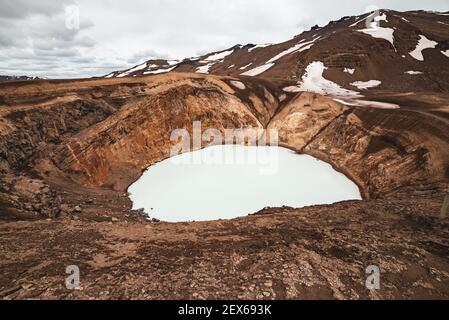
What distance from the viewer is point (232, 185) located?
2267 centimetres

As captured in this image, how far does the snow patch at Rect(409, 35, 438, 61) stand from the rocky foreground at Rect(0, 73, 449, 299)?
38.0 metres

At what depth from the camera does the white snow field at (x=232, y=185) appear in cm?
1986

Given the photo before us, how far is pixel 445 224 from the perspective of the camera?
10750 millimetres

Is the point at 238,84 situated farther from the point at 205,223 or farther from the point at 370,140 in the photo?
the point at 205,223

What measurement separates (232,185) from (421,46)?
67.7 m

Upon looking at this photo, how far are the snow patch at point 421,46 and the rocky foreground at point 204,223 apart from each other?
125 ft

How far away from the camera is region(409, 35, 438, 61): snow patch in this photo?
215ft

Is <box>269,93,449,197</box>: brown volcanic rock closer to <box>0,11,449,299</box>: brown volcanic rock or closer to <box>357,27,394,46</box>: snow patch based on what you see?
<box>0,11,449,299</box>: brown volcanic rock

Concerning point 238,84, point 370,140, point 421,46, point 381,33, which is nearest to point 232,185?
point 370,140

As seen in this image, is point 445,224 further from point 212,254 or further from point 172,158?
point 172,158

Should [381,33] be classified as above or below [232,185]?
above

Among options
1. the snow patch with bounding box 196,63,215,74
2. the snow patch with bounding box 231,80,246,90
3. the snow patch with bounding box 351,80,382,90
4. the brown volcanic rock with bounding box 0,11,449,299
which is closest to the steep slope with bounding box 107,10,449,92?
the snow patch with bounding box 351,80,382,90
